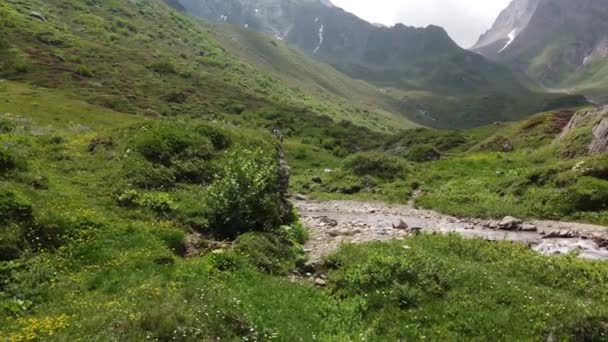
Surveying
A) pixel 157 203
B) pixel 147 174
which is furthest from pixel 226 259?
pixel 147 174

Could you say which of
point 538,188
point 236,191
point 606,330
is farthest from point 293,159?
point 606,330

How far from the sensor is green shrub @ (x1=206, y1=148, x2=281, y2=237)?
22.0 metres

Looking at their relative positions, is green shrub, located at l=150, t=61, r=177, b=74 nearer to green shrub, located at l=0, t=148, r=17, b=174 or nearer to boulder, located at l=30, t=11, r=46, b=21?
boulder, located at l=30, t=11, r=46, b=21

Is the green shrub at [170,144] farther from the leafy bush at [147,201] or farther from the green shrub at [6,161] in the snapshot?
the green shrub at [6,161]

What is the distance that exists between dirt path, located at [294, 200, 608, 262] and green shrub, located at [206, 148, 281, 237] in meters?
2.71

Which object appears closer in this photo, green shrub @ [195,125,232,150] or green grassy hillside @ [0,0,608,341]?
green grassy hillside @ [0,0,608,341]

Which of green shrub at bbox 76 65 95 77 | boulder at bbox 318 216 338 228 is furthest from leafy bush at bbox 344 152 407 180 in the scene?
green shrub at bbox 76 65 95 77

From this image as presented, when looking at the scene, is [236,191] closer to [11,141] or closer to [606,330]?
[11,141]

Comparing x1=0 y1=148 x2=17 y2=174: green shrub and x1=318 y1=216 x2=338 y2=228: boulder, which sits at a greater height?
x1=0 y1=148 x2=17 y2=174: green shrub

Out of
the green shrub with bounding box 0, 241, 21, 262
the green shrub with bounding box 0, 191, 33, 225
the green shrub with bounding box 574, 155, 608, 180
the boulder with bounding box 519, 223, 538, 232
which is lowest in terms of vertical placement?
the green shrub with bounding box 0, 241, 21, 262

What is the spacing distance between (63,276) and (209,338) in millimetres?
5898

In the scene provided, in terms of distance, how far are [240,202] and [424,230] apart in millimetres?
11247

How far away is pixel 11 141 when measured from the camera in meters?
25.8

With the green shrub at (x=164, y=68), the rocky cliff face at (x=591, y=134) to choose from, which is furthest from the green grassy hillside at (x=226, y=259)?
the green shrub at (x=164, y=68)
